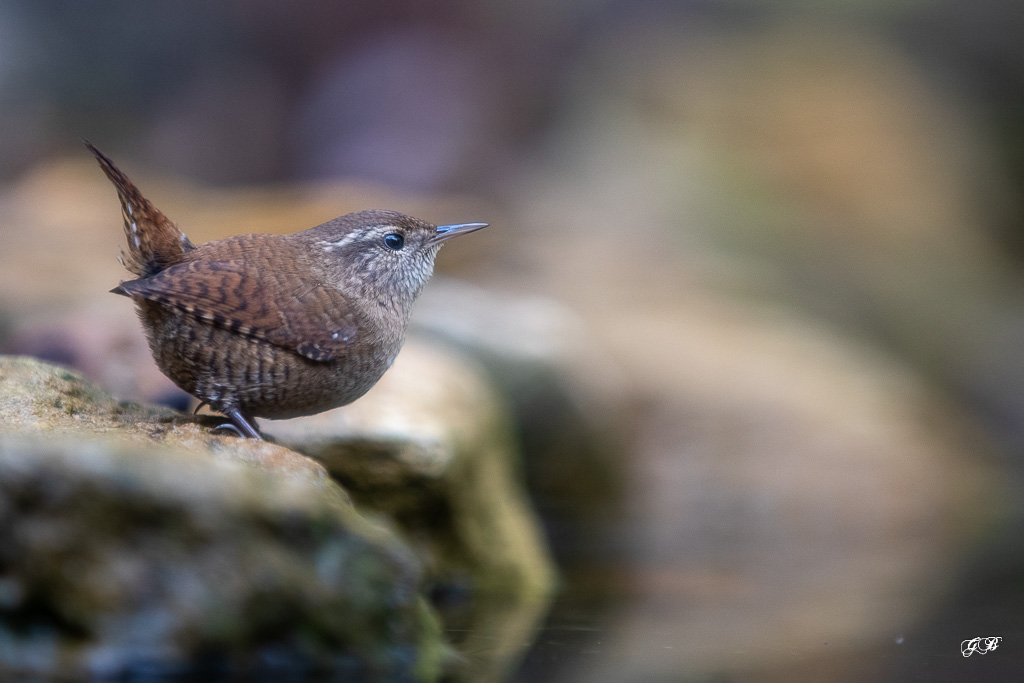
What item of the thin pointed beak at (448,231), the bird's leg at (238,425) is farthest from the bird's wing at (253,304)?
the thin pointed beak at (448,231)

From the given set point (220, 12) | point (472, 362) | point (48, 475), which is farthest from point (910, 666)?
point (220, 12)

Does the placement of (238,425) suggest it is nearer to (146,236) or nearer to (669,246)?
(146,236)

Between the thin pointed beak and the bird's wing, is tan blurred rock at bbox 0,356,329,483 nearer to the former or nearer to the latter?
the bird's wing

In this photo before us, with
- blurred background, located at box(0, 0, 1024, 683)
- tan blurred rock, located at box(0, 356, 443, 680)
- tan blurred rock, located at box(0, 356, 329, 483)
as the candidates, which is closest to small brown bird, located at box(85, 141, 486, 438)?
tan blurred rock, located at box(0, 356, 329, 483)

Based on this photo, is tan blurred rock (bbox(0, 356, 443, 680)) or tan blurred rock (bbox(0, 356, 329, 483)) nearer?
tan blurred rock (bbox(0, 356, 443, 680))

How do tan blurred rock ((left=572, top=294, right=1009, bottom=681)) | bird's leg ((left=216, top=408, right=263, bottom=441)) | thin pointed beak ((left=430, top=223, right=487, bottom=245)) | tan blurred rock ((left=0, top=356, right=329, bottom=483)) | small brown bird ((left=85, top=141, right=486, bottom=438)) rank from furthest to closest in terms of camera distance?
tan blurred rock ((left=572, top=294, right=1009, bottom=681)), thin pointed beak ((left=430, top=223, right=487, bottom=245)), bird's leg ((left=216, top=408, right=263, bottom=441)), small brown bird ((left=85, top=141, right=486, bottom=438)), tan blurred rock ((left=0, top=356, right=329, bottom=483))

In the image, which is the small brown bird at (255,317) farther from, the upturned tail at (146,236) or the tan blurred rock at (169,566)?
the tan blurred rock at (169,566)

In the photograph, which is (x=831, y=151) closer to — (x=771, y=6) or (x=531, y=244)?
(x=771, y=6)
